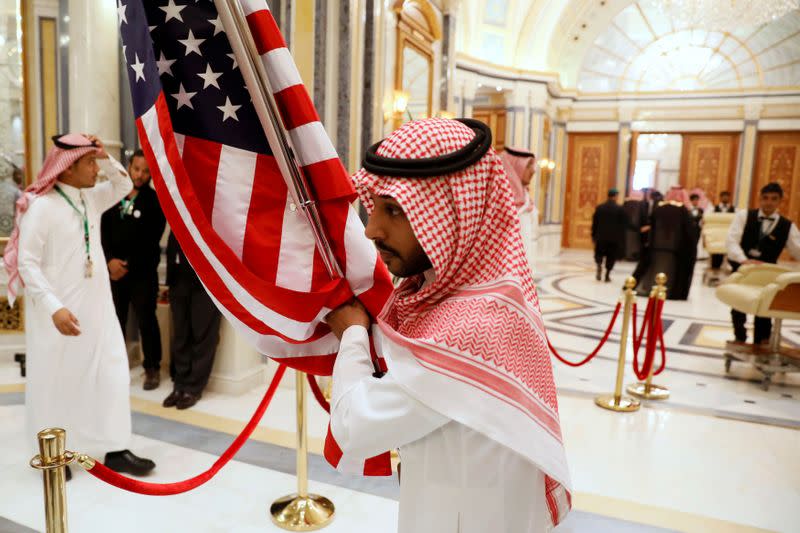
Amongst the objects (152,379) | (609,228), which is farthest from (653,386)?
(609,228)

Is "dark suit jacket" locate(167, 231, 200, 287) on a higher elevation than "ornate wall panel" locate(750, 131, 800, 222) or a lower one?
lower

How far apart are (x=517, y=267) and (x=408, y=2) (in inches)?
218

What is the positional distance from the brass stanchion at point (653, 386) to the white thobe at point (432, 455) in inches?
147

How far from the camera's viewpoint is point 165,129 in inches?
55.6

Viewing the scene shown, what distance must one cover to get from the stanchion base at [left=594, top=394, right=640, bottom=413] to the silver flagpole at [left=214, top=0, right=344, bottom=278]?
139 inches

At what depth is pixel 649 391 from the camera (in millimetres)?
4660

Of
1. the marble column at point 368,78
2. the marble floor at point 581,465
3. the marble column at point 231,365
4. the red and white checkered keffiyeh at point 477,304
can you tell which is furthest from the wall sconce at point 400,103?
the red and white checkered keffiyeh at point 477,304

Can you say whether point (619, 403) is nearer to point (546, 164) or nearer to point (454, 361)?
point (454, 361)

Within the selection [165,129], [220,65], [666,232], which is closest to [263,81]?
[220,65]

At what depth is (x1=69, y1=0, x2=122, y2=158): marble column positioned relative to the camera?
14.6 feet

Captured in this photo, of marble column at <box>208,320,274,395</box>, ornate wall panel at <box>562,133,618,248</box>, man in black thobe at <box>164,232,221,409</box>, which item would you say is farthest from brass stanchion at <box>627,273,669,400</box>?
ornate wall panel at <box>562,133,618,248</box>

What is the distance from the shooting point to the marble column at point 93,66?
4465 millimetres

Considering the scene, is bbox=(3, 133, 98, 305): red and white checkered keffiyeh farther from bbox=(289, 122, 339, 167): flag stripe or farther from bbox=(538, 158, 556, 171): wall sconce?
bbox=(538, 158, 556, 171): wall sconce

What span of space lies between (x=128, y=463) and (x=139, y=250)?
184cm
